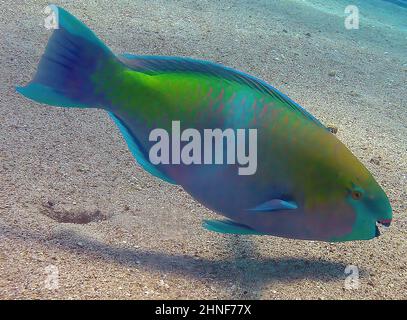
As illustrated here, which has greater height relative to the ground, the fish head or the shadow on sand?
the fish head

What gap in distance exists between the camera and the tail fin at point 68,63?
1.70m

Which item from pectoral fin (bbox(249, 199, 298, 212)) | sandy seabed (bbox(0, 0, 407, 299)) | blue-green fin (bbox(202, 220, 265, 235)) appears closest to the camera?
pectoral fin (bbox(249, 199, 298, 212))

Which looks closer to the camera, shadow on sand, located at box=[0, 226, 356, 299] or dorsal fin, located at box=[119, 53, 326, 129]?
dorsal fin, located at box=[119, 53, 326, 129]

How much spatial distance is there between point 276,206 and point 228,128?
39 centimetres

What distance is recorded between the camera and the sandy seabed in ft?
6.40

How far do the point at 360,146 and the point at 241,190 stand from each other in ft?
8.21

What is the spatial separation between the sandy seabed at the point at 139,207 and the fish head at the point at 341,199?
423 mm

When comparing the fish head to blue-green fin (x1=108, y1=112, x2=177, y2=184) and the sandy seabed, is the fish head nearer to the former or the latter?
the sandy seabed

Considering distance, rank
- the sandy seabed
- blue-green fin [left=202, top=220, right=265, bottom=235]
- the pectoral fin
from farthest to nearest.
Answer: the sandy seabed < blue-green fin [left=202, top=220, right=265, bottom=235] < the pectoral fin

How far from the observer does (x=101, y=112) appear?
3686 millimetres

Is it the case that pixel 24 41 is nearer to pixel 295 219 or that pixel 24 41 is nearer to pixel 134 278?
pixel 134 278

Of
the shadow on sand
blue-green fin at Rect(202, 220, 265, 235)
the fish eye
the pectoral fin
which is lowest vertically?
the shadow on sand

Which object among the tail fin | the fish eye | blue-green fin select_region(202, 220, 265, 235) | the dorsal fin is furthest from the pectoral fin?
the tail fin
